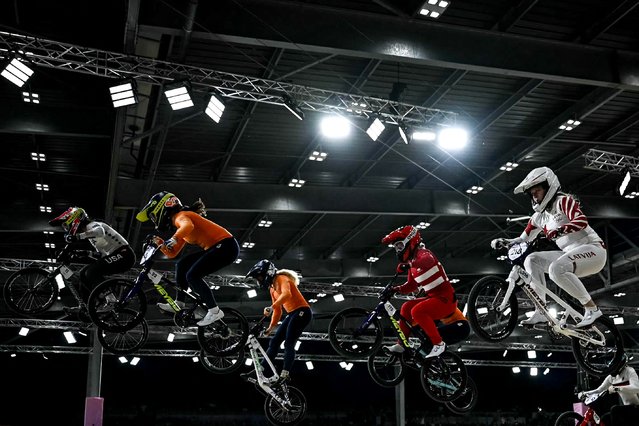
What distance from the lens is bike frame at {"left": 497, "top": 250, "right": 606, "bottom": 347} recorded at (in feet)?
28.4

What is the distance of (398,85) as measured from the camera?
46.5ft

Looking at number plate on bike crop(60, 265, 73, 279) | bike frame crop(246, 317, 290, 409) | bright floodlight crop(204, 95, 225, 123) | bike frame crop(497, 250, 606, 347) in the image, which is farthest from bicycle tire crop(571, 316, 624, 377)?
bright floodlight crop(204, 95, 225, 123)

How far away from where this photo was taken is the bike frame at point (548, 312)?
865 cm

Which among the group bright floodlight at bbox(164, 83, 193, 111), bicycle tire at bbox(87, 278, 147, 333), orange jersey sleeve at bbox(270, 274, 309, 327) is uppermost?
bright floodlight at bbox(164, 83, 193, 111)

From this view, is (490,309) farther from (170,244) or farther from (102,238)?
(102,238)

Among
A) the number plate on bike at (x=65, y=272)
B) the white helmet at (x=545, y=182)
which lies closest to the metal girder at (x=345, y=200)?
the number plate on bike at (x=65, y=272)

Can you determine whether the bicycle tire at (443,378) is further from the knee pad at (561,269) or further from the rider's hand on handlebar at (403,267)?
the knee pad at (561,269)

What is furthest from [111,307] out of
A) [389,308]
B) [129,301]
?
[389,308]

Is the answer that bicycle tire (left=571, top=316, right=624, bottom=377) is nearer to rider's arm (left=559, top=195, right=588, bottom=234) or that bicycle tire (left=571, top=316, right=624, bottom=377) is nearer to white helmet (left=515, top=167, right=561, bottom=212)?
rider's arm (left=559, top=195, right=588, bottom=234)

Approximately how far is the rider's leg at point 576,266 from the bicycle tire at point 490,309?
37.9 inches

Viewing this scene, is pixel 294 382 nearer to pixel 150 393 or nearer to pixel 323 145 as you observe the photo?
pixel 150 393

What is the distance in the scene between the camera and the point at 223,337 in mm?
10406

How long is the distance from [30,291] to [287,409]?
4.46 m

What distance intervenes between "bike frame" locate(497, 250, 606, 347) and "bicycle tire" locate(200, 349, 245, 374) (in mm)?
4282
